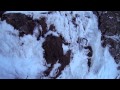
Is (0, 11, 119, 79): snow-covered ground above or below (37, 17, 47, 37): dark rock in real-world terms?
below

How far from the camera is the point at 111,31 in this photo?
1615 millimetres

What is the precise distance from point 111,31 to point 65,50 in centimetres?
38

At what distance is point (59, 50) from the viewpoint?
62.6 inches

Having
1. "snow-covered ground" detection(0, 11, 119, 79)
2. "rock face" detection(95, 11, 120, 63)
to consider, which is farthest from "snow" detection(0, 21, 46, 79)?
"rock face" detection(95, 11, 120, 63)

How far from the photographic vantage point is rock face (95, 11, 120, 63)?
5.30ft

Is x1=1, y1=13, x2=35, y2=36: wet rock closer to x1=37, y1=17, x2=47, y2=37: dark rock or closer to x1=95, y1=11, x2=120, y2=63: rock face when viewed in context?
x1=37, y1=17, x2=47, y2=37: dark rock

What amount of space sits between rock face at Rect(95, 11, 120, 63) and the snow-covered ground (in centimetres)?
4

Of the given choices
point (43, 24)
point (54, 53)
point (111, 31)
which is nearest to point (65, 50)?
point (54, 53)

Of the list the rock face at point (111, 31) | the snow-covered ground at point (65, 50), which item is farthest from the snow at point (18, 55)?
the rock face at point (111, 31)
